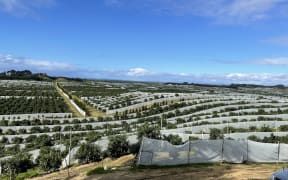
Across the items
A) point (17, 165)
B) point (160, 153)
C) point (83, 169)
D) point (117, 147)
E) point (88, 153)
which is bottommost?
point (17, 165)

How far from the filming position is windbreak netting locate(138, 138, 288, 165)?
18.6 metres

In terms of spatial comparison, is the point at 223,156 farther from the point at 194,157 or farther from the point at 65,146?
the point at 65,146

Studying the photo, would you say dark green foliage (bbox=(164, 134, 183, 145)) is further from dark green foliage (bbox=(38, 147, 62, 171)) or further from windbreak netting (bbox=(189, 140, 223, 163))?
dark green foliage (bbox=(38, 147, 62, 171))

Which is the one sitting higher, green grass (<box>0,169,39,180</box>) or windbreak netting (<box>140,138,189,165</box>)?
windbreak netting (<box>140,138,189,165</box>)

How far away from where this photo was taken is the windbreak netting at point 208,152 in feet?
61.1

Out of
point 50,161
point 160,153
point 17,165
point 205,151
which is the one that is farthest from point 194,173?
point 17,165

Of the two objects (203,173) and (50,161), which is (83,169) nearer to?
(50,161)

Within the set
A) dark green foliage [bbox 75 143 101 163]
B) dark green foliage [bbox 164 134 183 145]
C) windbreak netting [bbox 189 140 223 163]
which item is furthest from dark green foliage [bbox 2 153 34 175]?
windbreak netting [bbox 189 140 223 163]

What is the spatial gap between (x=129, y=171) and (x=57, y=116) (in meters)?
32.2

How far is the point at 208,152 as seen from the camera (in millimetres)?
19406

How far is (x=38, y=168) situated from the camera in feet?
73.8

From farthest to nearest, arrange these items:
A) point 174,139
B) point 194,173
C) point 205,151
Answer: point 174,139, point 205,151, point 194,173

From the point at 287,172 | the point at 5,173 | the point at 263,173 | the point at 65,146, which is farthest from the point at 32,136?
the point at 287,172

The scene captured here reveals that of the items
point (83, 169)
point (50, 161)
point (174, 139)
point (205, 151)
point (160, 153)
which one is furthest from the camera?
point (174, 139)
